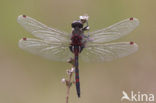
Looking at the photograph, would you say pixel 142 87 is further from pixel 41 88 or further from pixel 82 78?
pixel 41 88

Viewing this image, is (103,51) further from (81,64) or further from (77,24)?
(81,64)

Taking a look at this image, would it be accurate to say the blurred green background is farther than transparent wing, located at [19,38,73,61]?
Yes

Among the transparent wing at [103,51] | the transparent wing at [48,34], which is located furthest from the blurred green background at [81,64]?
the transparent wing at [48,34]

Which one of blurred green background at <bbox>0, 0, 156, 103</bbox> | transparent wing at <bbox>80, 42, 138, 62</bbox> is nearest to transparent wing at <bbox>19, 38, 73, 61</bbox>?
transparent wing at <bbox>80, 42, 138, 62</bbox>

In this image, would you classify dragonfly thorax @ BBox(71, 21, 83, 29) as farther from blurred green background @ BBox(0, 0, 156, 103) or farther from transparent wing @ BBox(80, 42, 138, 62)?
blurred green background @ BBox(0, 0, 156, 103)

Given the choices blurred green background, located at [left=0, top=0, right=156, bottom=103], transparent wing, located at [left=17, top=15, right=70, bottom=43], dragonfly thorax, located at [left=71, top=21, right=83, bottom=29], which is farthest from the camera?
blurred green background, located at [left=0, top=0, right=156, bottom=103]

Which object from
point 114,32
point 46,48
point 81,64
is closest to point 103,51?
point 114,32

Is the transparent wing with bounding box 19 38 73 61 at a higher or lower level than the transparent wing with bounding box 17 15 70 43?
lower

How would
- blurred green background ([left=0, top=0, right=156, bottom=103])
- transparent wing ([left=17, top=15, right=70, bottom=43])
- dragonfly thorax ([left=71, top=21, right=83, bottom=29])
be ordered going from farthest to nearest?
blurred green background ([left=0, top=0, right=156, bottom=103]) < transparent wing ([left=17, top=15, right=70, bottom=43]) < dragonfly thorax ([left=71, top=21, right=83, bottom=29])
